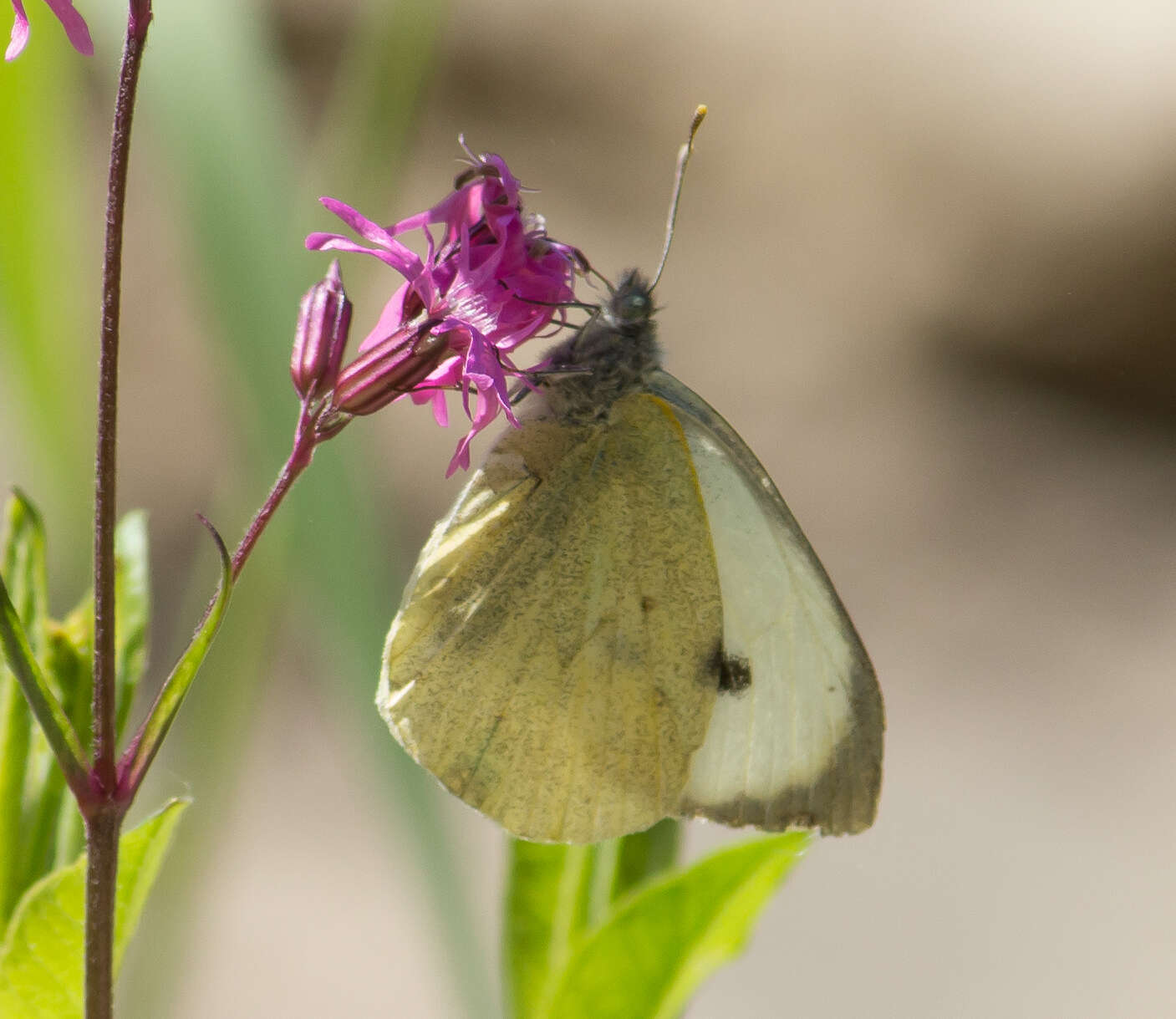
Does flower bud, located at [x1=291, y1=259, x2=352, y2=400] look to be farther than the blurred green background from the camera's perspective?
No

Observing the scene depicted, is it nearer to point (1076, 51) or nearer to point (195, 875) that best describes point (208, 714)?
point (195, 875)

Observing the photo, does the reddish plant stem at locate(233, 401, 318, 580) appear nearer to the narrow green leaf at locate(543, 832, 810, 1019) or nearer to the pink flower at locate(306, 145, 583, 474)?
the pink flower at locate(306, 145, 583, 474)

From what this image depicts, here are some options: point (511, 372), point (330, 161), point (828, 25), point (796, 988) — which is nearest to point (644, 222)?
point (828, 25)

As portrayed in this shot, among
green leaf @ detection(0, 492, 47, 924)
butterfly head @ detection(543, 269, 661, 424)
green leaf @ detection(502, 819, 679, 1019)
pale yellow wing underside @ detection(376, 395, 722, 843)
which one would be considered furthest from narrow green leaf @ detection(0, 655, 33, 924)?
butterfly head @ detection(543, 269, 661, 424)

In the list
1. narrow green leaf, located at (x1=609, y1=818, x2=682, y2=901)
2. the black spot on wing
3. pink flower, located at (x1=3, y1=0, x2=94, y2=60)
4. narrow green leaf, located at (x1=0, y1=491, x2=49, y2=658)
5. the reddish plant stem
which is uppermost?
pink flower, located at (x1=3, y1=0, x2=94, y2=60)

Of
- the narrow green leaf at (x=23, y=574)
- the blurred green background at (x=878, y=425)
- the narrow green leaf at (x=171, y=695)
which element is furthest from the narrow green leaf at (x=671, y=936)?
the blurred green background at (x=878, y=425)

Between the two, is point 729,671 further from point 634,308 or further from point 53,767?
point 53,767
